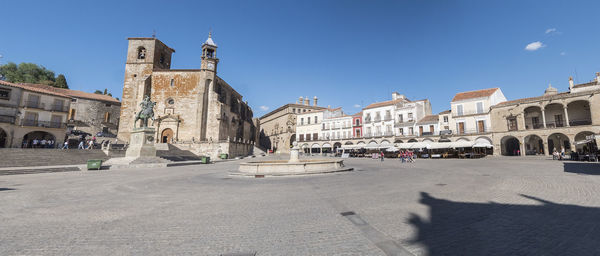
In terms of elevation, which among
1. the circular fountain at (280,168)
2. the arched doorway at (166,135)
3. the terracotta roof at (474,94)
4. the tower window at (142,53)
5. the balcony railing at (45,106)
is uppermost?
the tower window at (142,53)

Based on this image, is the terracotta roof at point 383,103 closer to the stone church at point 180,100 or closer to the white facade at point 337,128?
the white facade at point 337,128

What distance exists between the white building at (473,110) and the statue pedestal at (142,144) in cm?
3850

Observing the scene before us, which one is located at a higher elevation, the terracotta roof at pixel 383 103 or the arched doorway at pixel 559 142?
the terracotta roof at pixel 383 103

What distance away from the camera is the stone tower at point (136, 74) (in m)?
34.3

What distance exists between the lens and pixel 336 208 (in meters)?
4.83

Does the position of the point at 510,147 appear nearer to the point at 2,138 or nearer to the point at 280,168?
the point at 280,168

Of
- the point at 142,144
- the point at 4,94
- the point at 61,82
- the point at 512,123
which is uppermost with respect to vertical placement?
the point at 61,82

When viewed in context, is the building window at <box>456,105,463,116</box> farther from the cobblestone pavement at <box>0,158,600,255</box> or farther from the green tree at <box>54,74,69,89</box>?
the green tree at <box>54,74,69,89</box>

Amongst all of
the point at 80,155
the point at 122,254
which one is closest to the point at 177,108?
the point at 80,155

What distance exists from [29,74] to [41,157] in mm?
44422

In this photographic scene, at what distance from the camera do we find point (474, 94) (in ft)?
112

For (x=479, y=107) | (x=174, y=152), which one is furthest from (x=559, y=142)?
(x=174, y=152)

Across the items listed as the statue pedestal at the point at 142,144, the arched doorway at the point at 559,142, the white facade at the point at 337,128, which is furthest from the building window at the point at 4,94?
the arched doorway at the point at 559,142

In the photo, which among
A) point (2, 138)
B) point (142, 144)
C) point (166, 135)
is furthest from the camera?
point (166, 135)
